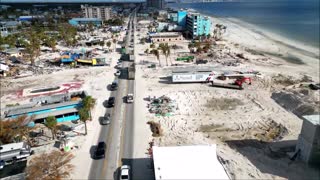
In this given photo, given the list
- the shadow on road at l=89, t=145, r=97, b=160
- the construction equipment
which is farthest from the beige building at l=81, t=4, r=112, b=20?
the shadow on road at l=89, t=145, r=97, b=160

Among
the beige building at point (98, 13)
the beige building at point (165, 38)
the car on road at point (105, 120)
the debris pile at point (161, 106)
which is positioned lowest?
the car on road at point (105, 120)

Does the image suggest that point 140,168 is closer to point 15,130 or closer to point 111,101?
point 15,130

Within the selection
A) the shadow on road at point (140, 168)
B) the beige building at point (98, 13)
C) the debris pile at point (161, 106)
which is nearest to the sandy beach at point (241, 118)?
the debris pile at point (161, 106)

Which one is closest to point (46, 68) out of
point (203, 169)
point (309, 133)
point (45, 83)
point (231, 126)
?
point (45, 83)

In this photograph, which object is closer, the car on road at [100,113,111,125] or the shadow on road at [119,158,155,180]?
the shadow on road at [119,158,155,180]

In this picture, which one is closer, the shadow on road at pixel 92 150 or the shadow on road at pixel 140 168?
the shadow on road at pixel 140 168

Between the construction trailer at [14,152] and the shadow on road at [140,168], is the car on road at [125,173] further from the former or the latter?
the construction trailer at [14,152]

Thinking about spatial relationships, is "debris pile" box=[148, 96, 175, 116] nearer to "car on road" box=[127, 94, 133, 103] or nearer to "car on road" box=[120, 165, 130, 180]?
"car on road" box=[127, 94, 133, 103]
